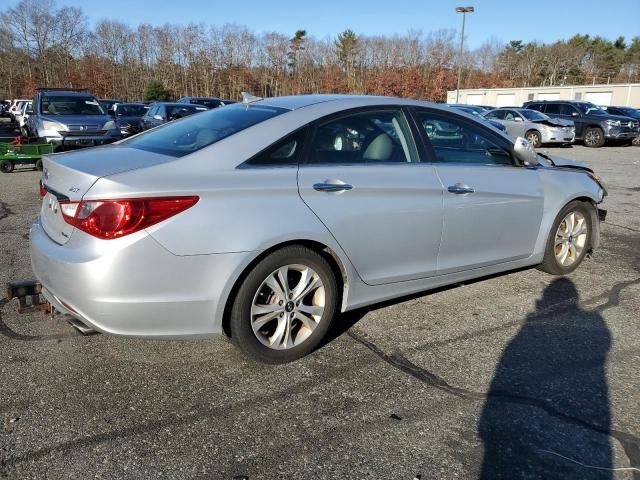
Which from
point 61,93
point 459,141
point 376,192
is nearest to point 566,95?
point 61,93

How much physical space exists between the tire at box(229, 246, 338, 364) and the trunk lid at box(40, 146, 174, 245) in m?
0.88

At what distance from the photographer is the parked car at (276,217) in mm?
2766

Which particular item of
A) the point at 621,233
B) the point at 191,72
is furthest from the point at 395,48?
the point at 621,233

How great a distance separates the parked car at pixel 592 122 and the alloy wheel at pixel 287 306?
2253 cm

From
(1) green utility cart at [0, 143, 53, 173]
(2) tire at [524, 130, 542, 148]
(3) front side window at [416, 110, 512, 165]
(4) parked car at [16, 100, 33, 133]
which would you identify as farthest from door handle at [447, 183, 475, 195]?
(2) tire at [524, 130, 542, 148]

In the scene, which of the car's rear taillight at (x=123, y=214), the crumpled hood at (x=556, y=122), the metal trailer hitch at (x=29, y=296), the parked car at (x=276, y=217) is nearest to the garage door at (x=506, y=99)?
the crumpled hood at (x=556, y=122)

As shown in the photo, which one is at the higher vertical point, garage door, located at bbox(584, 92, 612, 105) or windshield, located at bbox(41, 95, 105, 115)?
garage door, located at bbox(584, 92, 612, 105)

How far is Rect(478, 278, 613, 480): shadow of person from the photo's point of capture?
2398 millimetres

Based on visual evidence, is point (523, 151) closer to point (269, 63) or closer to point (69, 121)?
point (69, 121)

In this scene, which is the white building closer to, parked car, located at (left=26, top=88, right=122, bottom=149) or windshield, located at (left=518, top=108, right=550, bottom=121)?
windshield, located at (left=518, top=108, right=550, bottom=121)

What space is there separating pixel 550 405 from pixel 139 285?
2.28m

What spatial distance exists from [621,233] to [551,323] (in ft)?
12.0

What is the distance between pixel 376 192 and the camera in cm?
344

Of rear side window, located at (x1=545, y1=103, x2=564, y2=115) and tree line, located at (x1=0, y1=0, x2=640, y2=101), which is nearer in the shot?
rear side window, located at (x1=545, y1=103, x2=564, y2=115)
